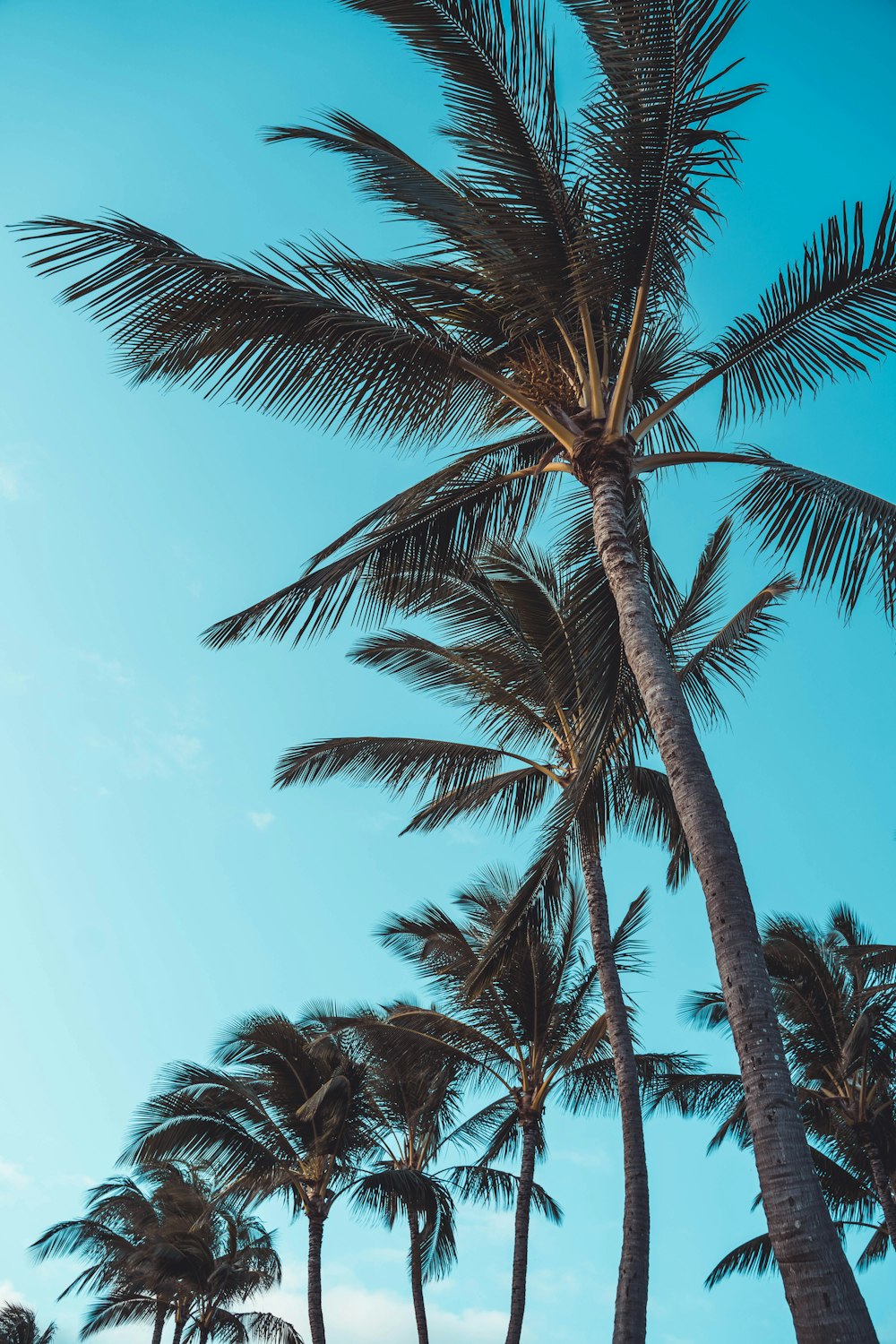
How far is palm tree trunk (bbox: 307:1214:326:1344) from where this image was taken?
48.9 feet

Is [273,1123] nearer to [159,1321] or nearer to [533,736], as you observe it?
[533,736]

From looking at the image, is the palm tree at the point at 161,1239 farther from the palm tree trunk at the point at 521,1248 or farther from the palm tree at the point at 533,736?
the palm tree at the point at 533,736

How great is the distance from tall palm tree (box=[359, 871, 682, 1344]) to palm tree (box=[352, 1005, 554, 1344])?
43 centimetres

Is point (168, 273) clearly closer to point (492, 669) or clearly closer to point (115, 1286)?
point (492, 669)

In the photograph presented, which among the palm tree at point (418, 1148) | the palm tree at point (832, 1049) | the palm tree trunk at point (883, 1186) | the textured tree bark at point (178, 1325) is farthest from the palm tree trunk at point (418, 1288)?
the textured tree bark at point (178, 1325)

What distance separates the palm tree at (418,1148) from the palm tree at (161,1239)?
22.2 feet

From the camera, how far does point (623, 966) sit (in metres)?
14.0

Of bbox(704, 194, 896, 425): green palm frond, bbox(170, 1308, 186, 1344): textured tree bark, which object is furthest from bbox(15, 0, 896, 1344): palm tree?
bbox(170, 1308, 186, 1344): textured tree bark

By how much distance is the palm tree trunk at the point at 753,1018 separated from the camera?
11.0ft

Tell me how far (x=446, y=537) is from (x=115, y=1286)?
91.4ft

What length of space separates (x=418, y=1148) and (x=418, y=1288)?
227cm

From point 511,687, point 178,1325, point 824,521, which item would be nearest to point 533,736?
point 511,687

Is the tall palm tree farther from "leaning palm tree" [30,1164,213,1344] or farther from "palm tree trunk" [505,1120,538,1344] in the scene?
"leaning palm tree" [30,1164,213,1344]

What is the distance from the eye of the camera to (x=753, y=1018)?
4027mm
